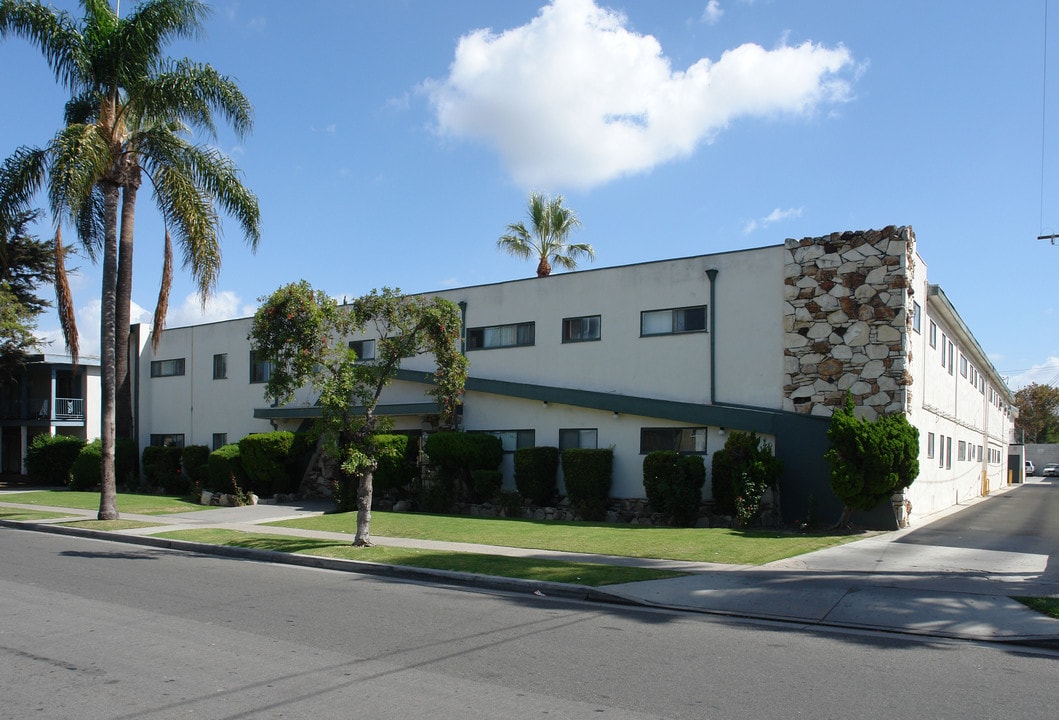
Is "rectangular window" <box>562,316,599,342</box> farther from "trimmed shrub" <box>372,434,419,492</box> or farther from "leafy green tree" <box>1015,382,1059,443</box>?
"leafy green tree" <box>1015,382,1059,443</box>

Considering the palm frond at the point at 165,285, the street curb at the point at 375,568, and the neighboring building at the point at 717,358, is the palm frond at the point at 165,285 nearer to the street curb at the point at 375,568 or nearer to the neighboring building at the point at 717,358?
the neighboring building at the point at 717,358

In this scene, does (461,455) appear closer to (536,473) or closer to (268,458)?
(536,473)

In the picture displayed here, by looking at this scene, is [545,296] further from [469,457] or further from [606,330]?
[469,457]

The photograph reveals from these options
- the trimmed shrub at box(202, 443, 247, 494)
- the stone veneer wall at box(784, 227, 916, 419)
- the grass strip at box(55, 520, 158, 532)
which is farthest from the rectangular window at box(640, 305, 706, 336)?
the trimmed shrub at box(202, 443, 247, 494)

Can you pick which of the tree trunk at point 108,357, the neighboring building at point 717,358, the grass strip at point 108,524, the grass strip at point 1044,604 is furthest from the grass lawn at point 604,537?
the grass strip at point 1044,604

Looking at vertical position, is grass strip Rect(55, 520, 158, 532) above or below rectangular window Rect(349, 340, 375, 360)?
below

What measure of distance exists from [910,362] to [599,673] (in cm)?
1456

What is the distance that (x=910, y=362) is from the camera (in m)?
18.8

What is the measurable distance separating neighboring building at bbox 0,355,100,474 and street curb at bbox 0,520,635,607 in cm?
2245

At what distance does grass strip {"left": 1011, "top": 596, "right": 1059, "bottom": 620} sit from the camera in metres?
9.05

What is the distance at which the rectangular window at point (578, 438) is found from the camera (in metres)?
21.9

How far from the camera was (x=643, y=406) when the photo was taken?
2056 centimetres

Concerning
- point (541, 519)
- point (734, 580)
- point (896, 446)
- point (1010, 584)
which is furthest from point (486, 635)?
point (541, 519)

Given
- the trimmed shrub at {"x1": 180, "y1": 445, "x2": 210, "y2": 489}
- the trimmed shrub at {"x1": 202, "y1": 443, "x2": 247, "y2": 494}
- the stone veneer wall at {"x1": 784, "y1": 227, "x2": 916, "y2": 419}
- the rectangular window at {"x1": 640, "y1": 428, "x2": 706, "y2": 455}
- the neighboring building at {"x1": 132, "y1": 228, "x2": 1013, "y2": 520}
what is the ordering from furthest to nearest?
the trimmed shrub at {"x1": 180, "y1": 445, "x2": 210, "y2": 489}, the trimmed shrub at {"x1": 202, "y1": 443, "x2": 247, "y2": 494}, the rectangular window at {"x1": 640, "y1": 428, "x2": 706, "y2": 455}, the neighboring building at {"x1": 132, "y1": 228, "x2": 1013, "y2": 520}, the stone veneer wall at {"x1": 784, "y1": 227, "x2": 916, "y2": 419}
